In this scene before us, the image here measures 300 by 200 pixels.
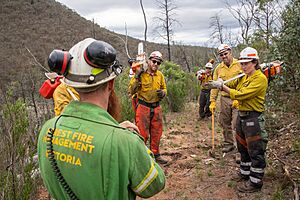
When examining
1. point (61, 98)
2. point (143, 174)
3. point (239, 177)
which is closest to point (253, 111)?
point (239, 177)

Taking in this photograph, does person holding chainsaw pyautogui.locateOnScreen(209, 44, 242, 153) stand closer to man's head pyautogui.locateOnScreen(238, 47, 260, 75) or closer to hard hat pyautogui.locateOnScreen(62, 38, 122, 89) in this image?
man's head pyautogui.locateOnScreen(238, 47, 260, 75)

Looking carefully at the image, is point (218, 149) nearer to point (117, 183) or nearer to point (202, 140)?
point (202, 140)

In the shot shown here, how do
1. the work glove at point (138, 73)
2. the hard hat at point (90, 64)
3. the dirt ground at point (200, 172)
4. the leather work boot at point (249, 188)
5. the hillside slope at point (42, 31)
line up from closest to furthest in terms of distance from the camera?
1. the hard hat at point (90, 64)
2. the leather work boot at point (249, 188)
3. the dirt ground at point (200, 172)
4. the work glove at point (138, 73)
5. the hillside slope at point (42, 31)

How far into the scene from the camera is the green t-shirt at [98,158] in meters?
1.43

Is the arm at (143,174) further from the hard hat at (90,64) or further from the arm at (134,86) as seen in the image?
the arm at (134,86)

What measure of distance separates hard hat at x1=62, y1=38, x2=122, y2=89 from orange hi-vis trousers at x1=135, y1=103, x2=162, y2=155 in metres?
3.86

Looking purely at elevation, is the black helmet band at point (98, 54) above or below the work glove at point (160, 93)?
above

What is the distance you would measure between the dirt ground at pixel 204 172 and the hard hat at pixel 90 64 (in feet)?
10.6

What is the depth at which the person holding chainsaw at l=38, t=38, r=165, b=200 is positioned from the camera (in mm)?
1433

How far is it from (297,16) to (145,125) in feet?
14.9

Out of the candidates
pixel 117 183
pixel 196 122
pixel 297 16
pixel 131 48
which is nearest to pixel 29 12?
pixel 131 48

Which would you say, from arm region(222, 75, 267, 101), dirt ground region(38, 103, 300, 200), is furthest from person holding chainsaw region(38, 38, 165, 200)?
dirt ground region(38, 103, 300, 200)

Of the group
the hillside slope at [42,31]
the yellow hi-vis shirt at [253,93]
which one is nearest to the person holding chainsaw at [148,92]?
the yellow hi-vis shirt at [253,93]

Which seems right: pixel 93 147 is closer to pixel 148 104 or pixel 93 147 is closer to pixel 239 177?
pixel 239 177
